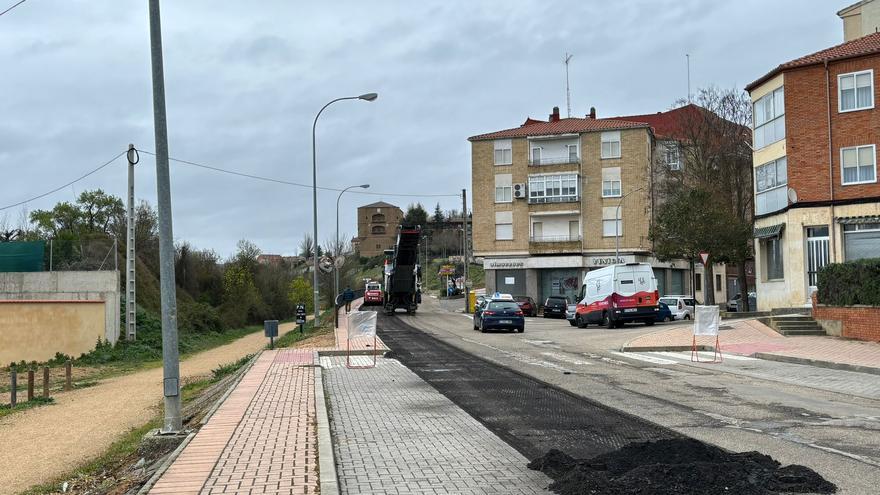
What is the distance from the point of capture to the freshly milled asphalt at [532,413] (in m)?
9.42

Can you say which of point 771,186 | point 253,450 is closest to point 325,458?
point 253,450

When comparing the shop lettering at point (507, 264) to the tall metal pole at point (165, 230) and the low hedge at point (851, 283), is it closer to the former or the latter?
the low hedge at point (851, 283)

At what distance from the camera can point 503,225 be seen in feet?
210

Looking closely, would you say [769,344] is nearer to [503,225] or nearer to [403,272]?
[403,272]

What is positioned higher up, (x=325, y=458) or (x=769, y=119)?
(x=769, y=119)

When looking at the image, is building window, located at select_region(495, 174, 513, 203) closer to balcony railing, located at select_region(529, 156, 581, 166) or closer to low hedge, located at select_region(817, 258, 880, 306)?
balcony railing, located at select_region(529, 156, 581, 166)

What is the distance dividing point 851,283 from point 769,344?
3249 mm

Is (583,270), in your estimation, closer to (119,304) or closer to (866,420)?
(119,304)

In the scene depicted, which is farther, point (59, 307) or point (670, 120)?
point (670, 120)

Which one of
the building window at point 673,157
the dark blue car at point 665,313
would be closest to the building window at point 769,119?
the dark blue car at point 665,313

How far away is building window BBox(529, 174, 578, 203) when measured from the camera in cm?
6312

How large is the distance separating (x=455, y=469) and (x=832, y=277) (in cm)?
2069

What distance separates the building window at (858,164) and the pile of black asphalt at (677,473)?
1006 inches

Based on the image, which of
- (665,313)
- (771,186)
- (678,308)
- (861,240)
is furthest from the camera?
(678,308)
